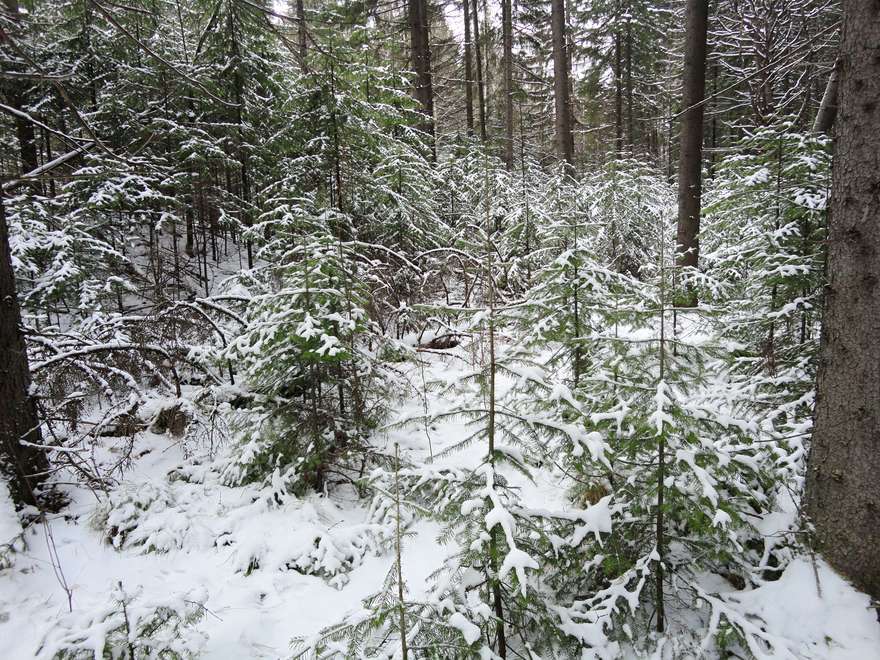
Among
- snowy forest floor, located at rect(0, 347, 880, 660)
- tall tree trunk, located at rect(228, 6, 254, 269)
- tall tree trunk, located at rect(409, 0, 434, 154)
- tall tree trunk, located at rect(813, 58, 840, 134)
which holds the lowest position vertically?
snowy forest floor, located at rect(0, 347, 880, 660)

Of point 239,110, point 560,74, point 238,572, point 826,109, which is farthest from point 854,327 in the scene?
point 560,74

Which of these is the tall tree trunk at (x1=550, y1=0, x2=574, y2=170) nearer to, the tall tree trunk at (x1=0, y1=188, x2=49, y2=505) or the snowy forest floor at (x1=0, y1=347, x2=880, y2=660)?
the snowy forest floor at (x1=0, y1=347, x2=880, y2=660)

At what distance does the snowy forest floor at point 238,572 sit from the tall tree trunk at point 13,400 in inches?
7.9

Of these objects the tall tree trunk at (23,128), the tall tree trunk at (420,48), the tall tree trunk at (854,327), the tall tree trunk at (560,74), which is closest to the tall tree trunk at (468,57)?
the tall tree trunk at (420,48)

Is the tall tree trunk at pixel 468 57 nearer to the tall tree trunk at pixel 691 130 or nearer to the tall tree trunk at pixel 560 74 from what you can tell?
the tall tree trunk at pixel 560 74

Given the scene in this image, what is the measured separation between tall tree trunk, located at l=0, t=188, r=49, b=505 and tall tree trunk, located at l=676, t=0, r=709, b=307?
840 centimetres

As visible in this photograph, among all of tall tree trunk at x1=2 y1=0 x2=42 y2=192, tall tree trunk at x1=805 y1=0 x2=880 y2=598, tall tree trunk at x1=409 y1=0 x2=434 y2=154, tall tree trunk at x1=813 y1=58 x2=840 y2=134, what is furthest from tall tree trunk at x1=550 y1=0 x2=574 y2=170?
tall tree trunk at x1=2 y1=0 x2=42 y2=192

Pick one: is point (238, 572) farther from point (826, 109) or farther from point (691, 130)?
point (691, 130)

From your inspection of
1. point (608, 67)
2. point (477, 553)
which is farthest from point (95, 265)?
point (608, 67)

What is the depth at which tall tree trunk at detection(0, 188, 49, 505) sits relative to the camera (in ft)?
12.6

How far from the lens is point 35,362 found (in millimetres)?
4367

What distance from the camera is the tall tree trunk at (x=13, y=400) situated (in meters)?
3.83

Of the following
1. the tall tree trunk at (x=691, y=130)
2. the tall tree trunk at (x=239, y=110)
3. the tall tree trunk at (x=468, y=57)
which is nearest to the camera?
the tall tree trunk at (x=691, y=130)

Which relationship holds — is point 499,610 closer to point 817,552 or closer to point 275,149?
point 817,552
